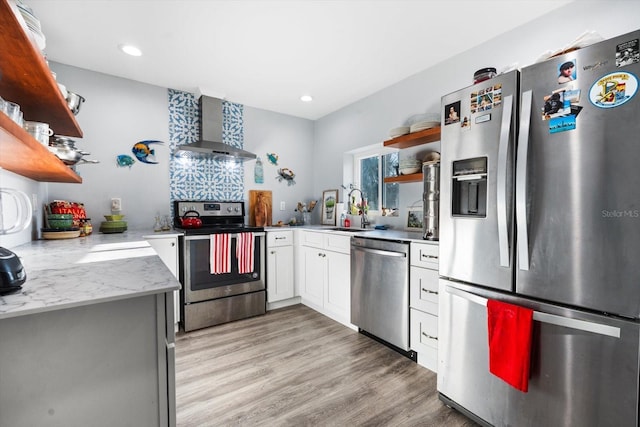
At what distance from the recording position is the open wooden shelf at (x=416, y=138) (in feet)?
7.70

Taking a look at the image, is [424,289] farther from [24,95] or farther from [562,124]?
[24,95]

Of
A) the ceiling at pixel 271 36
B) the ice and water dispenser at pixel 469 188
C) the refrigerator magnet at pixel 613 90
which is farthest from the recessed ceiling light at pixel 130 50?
the refrigerator magnet at pixel 613 90

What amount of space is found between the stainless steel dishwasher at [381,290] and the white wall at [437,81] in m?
0.77

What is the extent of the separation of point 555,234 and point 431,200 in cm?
96

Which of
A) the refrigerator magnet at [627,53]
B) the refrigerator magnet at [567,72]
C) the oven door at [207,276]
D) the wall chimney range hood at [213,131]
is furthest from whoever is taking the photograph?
the wall chimney range hood at [213,131]

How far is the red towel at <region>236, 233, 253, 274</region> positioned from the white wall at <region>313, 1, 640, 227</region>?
1456 mm

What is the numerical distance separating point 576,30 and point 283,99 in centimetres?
270

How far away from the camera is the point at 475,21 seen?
2.01 m

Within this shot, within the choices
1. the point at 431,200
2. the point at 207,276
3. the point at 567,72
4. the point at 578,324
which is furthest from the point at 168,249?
the point at 567,72

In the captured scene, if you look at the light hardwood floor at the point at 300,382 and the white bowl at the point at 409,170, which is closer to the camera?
the light hardwood floor at the point at 300,382

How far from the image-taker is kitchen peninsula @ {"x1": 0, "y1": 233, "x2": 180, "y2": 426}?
2.46 feet

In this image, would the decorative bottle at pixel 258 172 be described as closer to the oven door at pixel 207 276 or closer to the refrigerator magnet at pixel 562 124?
the oven door at pixel 207 276

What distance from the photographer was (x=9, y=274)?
0.79 meters

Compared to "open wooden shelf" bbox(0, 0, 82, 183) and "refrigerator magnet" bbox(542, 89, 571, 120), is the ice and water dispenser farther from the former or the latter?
"open wooden shelf" bbox(0, 0, 82, 183)
